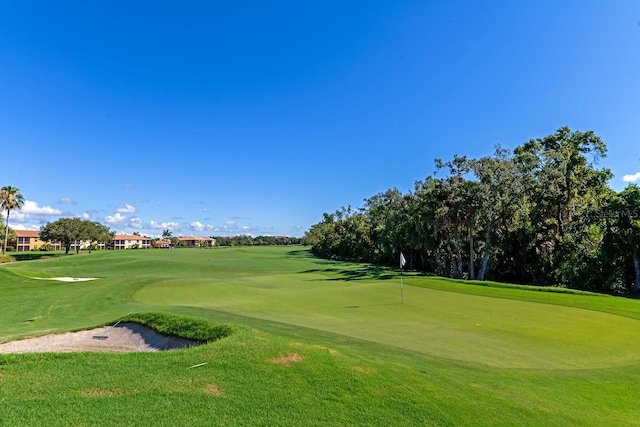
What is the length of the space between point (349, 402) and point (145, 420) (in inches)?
111

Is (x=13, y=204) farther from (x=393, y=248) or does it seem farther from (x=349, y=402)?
(x=349, y=402)

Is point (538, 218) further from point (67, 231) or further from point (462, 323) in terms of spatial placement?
point (67, 231)

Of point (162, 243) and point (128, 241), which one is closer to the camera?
point (128, 241)

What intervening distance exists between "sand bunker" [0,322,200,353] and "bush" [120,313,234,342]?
14cm

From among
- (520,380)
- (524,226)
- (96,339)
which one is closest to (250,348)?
(520,380)

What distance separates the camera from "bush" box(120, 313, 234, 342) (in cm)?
961

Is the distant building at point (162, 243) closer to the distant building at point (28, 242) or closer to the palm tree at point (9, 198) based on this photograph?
the distant building at point (28, 242)

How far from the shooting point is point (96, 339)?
1174 cm

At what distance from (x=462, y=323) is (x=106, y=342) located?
11.4m

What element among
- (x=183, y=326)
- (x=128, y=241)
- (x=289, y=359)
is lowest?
(x=183, y=326)

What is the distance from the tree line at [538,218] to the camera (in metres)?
26.7

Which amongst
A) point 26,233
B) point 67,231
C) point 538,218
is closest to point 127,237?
point 26,233

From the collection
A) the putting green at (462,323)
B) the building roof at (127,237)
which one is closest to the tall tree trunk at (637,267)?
the putting green at (462,323)

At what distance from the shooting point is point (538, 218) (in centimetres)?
3400
